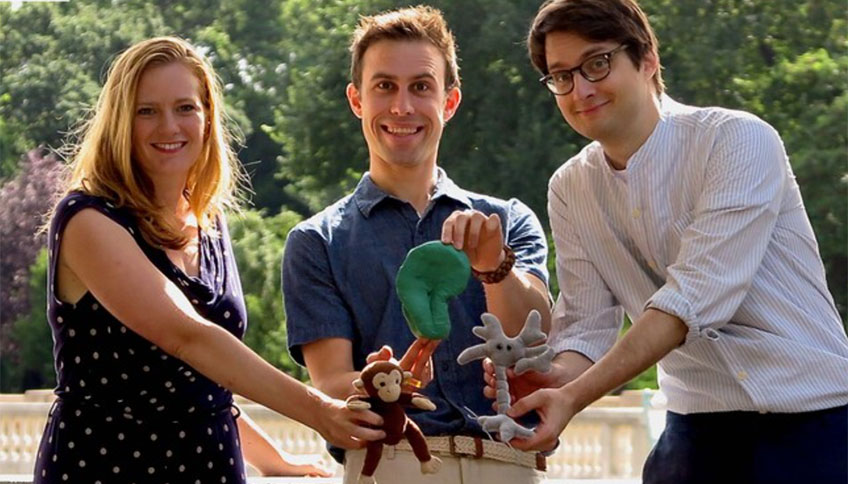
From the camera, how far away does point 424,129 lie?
9.56 feet

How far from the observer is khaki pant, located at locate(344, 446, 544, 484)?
9.04 feet

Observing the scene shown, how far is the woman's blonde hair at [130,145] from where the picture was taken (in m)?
2.78

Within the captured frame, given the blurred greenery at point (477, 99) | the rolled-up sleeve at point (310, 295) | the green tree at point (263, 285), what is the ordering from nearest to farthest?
the rolled-up sleeve at point (310, 295) → the green tree at point (263, 285) → the blurred greenery at point (477, 99)

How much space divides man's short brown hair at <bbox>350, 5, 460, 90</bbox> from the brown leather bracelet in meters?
0.47

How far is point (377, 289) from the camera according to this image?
2.84 metres

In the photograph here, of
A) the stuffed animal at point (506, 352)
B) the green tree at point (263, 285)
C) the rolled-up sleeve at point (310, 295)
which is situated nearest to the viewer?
the stuffed animal at point (506, 352)

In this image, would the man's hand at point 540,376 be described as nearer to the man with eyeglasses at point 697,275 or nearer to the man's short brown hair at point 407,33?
the man with eyeglasses at point 697,275

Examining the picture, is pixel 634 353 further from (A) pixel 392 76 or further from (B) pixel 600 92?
(A) pixel 392 76

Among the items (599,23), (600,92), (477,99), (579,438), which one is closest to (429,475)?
(600,92)

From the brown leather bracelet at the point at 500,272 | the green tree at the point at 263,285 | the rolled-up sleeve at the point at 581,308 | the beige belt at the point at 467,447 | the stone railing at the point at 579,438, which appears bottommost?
the green tree at the point at 263,285

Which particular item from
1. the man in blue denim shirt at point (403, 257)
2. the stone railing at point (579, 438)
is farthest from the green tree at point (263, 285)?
the man in blue denim shirt at point (403, 257)

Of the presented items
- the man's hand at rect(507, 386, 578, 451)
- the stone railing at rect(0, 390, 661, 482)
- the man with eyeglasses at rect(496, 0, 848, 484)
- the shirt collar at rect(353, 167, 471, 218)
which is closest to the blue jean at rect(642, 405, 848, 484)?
the man with eyeglasses at rect(496, 0, 848, 484)

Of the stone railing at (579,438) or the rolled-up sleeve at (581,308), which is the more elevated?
the rolled-up sleeve at (581,308)

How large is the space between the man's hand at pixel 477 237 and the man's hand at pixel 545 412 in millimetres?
269
